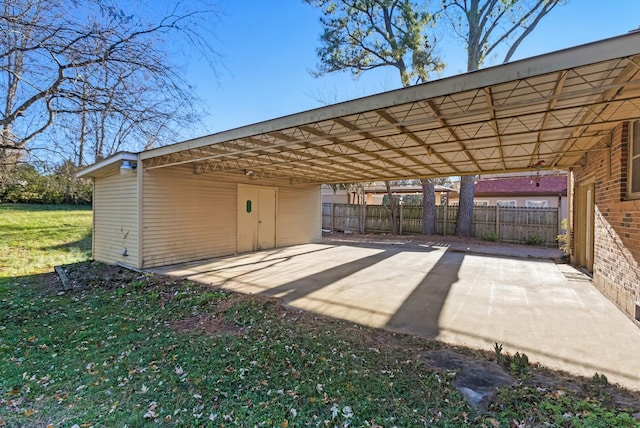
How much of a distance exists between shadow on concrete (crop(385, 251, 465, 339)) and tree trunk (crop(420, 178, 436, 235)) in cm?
732

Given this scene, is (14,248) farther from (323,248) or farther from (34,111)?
(323,248)

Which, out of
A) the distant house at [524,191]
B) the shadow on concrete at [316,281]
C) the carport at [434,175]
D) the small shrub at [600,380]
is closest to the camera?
the small shrub at [600,380]

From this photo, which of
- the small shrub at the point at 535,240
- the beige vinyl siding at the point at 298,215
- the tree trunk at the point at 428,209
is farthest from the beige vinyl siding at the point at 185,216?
the small shrub at the point at 535,240

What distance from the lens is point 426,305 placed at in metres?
4.48

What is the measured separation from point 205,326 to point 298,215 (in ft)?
26.7

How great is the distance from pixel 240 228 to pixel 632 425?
8732 millimetres

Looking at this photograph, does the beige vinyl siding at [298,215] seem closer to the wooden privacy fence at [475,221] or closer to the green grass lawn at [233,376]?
the wooden privacy fence at [475,221]

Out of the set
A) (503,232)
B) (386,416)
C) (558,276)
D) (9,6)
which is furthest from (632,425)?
(503,232)

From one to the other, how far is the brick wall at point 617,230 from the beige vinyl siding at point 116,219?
8646 millimetres

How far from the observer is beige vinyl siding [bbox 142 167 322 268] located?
7.03m

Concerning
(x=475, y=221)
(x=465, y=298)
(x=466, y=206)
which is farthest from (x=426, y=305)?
(x=475, y=221)

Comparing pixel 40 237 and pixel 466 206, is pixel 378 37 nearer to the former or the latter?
pixel 466 206

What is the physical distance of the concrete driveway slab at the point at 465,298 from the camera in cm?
312

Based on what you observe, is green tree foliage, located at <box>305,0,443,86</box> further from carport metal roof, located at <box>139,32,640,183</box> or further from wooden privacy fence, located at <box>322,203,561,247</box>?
wooden privacy fence, located at <box>322,203,561,247</box>
